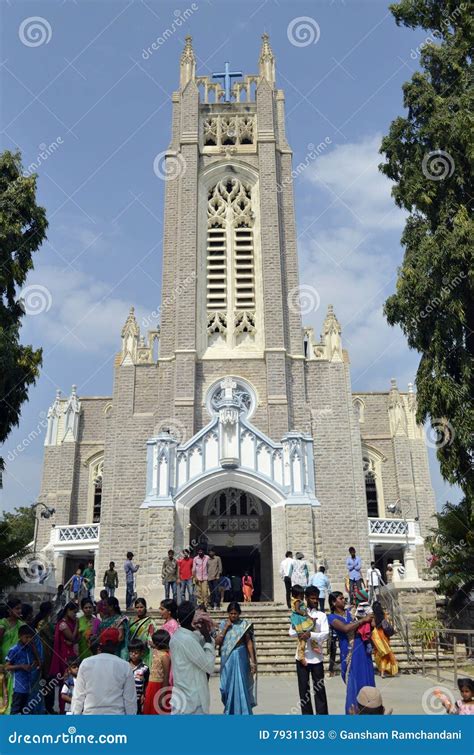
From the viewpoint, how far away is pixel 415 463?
2725 centimetres

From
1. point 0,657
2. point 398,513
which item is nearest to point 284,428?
point 398,513

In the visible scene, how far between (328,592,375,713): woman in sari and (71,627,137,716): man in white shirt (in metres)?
2.34

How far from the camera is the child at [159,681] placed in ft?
17.0

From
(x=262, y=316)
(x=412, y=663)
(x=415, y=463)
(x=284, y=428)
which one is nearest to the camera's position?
(x=412, y=663)

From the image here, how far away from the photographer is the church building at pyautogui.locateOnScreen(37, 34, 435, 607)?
17.8m

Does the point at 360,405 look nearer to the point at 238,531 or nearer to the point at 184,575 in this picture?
the point at 238,531

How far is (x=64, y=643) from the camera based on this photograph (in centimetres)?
668

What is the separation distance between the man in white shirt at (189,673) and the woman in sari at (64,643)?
79.1 inches

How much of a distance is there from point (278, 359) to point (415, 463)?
8.94 m

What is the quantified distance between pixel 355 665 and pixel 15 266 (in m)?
10.00

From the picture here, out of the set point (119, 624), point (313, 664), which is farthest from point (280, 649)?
point (119, 624)

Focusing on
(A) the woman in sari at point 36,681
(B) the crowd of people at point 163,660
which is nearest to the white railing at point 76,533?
(B) the crowd of people at point 163,660

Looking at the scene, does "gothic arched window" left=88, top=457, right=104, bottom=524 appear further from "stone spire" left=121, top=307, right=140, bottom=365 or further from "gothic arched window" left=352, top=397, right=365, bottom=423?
"gothic arched window" left=352, top=397, right=365, bottom=423
